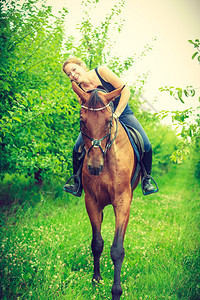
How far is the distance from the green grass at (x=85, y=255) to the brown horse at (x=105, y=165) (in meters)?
0.46

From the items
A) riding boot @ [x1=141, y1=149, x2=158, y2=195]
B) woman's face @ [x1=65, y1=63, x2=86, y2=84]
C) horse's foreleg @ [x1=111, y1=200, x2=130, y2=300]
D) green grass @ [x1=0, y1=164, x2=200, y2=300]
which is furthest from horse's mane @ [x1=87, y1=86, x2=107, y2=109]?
green grass @ [x1=0, y1=164, x2=200, y2=300]

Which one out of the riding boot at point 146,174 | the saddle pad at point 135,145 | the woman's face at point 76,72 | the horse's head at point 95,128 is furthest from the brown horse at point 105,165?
the woman's face at point 76,72

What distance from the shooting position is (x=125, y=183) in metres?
3.62

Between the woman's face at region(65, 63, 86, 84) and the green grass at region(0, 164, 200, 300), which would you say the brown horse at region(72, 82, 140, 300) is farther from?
the woman's face at region(65, 63, 86, 84)

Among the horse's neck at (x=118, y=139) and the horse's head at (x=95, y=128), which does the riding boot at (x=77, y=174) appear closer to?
the horse's neck at (x=118, y=139)

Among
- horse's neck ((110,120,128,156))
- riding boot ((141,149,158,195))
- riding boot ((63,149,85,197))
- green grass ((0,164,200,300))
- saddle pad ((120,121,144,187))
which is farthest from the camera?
riding boot ((141,149,158,195))

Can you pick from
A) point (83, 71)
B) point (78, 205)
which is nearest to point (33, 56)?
point (83, 71)

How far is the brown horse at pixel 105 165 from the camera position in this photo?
303cm

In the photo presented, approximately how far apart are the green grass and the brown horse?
1.51ft

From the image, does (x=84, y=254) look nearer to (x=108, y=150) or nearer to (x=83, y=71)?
(x=108, y=150)

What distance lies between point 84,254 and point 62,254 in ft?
1.39

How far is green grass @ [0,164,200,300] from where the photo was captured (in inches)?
132

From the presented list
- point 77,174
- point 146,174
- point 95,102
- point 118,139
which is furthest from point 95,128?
point 146,174

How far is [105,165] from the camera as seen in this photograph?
3.54 meters
